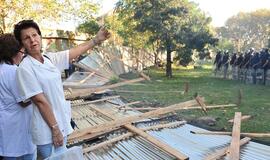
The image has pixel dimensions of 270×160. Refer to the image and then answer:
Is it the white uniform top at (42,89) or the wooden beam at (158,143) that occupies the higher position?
the white uniform top at (42,89)

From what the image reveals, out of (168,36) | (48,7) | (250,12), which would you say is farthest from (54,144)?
(250,12)

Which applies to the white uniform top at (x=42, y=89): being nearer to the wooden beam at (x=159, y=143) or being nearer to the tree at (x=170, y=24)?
the wooden beam at (x=159, y=143)

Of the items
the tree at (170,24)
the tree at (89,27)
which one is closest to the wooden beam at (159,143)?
the tree at (170,24)

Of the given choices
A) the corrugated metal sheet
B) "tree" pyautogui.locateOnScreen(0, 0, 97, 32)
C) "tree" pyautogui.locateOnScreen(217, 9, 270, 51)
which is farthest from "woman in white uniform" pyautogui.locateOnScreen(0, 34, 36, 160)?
"tree" pyautogui.locateOnScreen(217, 9, 270, 51)

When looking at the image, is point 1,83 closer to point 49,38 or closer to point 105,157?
point 105,157

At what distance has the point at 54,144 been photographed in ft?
7.63

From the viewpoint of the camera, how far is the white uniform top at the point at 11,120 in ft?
8.88

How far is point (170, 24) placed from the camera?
722 inches

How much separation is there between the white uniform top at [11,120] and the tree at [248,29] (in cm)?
4970

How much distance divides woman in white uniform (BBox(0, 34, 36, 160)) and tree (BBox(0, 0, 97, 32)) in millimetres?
10376

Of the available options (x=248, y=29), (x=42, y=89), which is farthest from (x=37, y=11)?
(x=248, y=29)

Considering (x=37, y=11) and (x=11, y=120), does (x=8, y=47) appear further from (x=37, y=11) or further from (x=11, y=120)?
(x=37, y=11)

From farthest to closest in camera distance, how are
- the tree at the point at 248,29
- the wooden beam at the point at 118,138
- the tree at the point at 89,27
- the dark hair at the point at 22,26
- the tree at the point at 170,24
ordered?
the tree at the point at 248,29
the tree at the point at 89,27
the tree at the point at 170,24
the wooden beam at the point at 118,138
the dark hair at the point at 22,26

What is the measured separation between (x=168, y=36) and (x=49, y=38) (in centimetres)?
659
